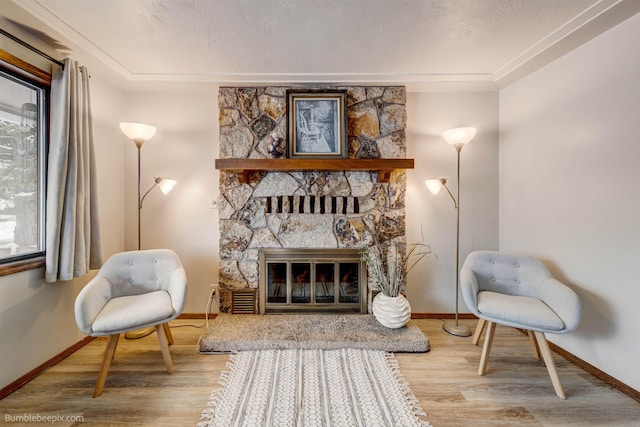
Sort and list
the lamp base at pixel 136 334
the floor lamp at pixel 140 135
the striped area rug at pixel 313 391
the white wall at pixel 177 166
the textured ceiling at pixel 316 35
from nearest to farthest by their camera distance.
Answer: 1. the striped area rug at pixel 313 391
2. the textured ceiling at pixel 316 35
3. the floor lamp at pixel 140 135
4. the lamp base at pixel 136 334
5. the white wall at pixel 177 166

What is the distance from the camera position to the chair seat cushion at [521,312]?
176 cm

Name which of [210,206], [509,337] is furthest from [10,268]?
[509,337]

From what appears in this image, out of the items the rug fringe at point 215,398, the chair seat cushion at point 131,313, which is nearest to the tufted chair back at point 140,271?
the chair seat cushion at point 131,313

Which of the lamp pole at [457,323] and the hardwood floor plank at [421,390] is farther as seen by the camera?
the lamp pole at [457,323]

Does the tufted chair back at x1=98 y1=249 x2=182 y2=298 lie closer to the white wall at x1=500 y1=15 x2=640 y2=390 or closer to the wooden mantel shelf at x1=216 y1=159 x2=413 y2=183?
the wooden mantel shelf at x1=216 y1=159 x2=413 y2=183

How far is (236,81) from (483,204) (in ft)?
9.03

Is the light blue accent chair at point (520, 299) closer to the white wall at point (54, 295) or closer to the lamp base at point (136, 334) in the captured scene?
the lamp base at point (136, 334)

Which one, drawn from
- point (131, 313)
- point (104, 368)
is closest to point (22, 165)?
point (131, 313)

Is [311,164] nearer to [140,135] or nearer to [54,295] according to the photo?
[140,135]

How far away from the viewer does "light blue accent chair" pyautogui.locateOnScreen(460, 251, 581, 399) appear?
176cm

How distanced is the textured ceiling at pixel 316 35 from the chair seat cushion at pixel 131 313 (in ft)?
6.23

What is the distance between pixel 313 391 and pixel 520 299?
162 cm

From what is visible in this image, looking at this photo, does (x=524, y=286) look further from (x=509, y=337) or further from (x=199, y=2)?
(x=199, y=2)

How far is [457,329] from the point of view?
2514 mm
